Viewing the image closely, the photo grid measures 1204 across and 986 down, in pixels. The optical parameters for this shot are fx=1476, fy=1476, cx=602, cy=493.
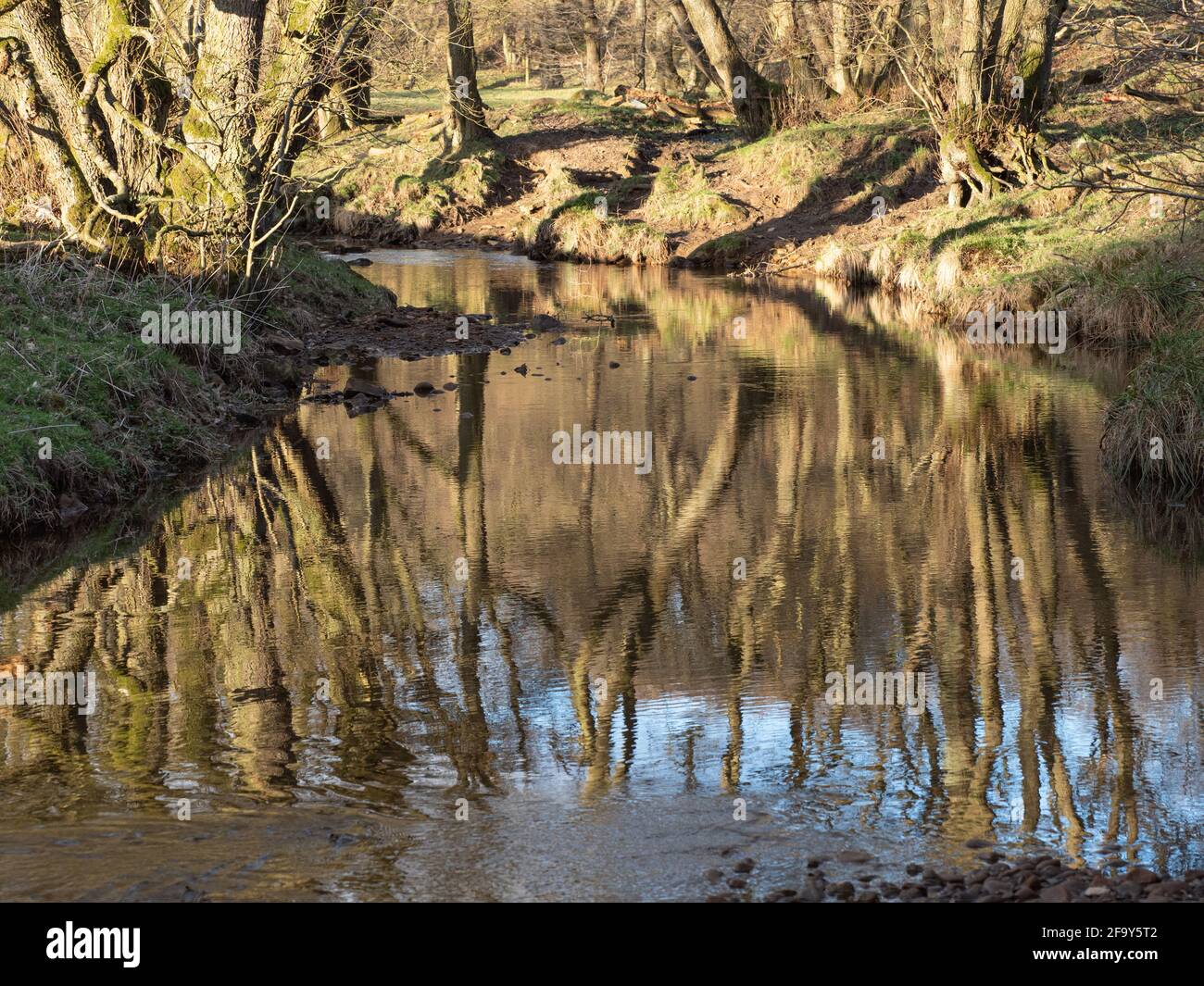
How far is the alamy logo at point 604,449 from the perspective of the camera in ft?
44.7

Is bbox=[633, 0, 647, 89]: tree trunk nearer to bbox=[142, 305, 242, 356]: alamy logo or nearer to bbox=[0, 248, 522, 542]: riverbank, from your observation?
bbox=[0, 248, 522, 542]: riverbank

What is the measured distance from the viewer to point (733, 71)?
33.8 m

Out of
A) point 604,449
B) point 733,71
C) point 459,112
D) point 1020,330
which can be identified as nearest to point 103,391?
point 604,449

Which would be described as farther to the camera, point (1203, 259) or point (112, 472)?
point (1203, 259)

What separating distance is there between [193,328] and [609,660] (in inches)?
330

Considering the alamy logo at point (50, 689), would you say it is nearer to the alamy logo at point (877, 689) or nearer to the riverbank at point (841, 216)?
the alamy logo at point (877, 689)

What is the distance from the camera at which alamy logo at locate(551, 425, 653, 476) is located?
44.7 feet

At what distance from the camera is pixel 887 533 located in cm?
1111

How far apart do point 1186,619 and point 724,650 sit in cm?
294

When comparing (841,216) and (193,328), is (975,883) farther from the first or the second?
(841,216)

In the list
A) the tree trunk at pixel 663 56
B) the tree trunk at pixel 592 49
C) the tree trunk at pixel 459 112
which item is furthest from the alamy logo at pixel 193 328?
the tree trunk at pixel 663 56

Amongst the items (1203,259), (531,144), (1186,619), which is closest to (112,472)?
(1186,619)

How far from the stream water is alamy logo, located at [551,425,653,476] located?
4.2 inches
